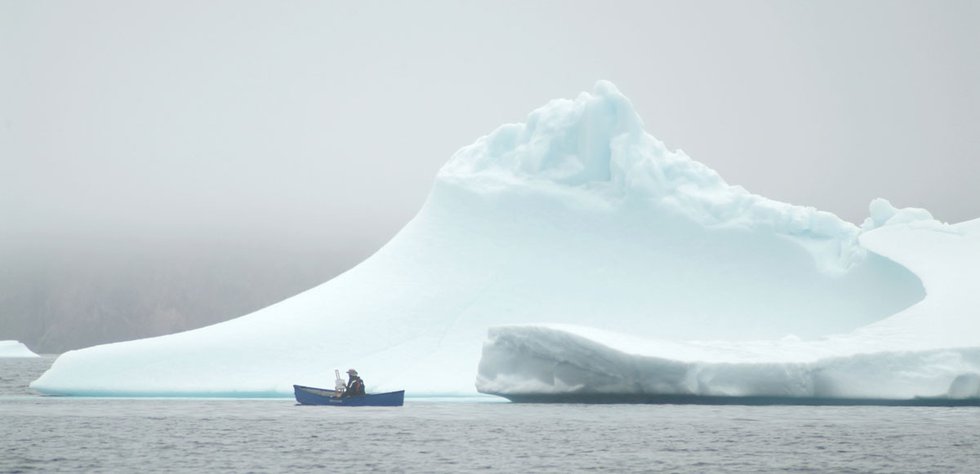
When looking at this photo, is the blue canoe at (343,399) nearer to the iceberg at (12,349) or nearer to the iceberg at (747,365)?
the iceberg at (747,365)

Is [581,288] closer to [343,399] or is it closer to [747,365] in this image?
[343,399]

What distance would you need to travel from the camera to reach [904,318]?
81.4 ft

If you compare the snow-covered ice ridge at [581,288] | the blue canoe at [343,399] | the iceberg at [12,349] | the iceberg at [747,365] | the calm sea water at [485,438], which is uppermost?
the iceberg at [12,349]

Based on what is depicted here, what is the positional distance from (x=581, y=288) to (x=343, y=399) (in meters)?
6.57

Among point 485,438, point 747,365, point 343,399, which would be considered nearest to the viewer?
point 485,438

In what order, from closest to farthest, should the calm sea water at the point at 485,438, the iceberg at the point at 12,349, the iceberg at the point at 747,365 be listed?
the calm sea water at the point at 485,438 < the iceberg at the point at 747,365 < the iceberg at the point at 12,349

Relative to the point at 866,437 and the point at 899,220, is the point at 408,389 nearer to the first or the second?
the point at 866,437

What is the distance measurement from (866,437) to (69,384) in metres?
16.3

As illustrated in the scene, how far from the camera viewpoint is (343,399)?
24516 millimetres

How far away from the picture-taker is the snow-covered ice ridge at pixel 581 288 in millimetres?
24109

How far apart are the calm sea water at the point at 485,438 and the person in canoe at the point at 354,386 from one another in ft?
1.61

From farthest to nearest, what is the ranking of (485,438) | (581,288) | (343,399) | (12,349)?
(12,349) → (581,288) → (343,399) → (485,438)

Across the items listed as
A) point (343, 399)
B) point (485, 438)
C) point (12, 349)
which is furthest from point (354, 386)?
point (12, 349)

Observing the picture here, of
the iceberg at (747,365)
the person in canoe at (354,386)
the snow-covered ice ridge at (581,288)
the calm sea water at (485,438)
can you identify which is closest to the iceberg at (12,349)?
the snow-covered ice ridge at (581,288)
